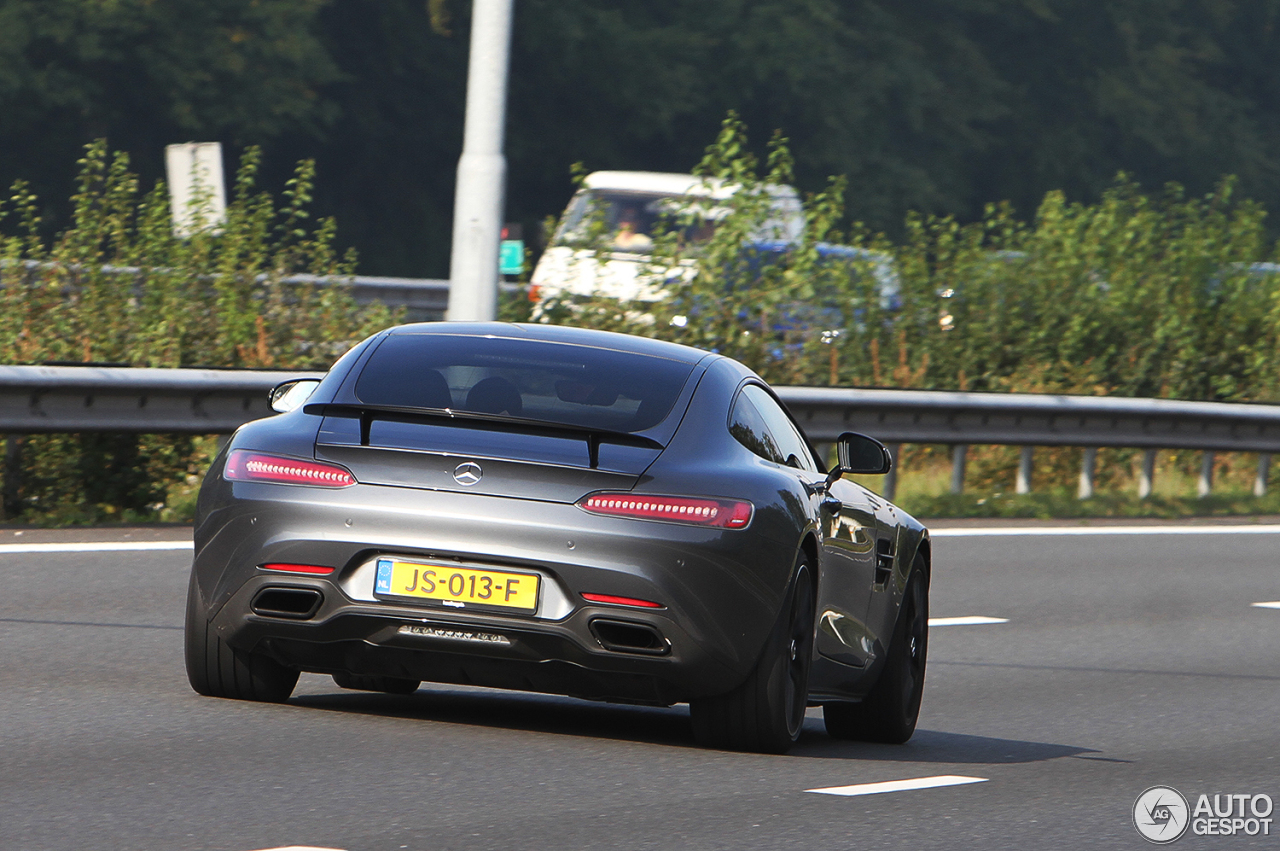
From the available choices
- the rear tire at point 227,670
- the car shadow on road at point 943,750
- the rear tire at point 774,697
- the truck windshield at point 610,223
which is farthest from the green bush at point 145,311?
the rear tire at point 774,697

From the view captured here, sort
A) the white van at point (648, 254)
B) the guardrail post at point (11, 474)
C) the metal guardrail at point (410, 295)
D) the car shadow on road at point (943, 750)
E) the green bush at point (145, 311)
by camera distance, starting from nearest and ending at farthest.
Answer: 1. the car shadow on road at point (943, 750)
2. the guardrail post at point (11, 474)
3. the green bush at point (145, 311)
4. the white van at point (648, 254)
5. the metal guardrail at point (410, 295)

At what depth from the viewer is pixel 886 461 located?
8008mm

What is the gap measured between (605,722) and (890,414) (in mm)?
9043

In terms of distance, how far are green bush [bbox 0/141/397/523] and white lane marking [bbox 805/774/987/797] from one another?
22.9 feet

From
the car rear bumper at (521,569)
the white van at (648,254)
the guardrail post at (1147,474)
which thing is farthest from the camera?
the guardrail post at (1147,474)

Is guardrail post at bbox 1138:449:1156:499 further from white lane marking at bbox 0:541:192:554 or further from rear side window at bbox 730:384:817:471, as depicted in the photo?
rear side window at bbox 730:384:817:471

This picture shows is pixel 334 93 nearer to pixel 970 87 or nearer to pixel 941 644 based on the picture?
pixel 970 87

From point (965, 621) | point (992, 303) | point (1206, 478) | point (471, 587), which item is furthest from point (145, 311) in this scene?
point (1206, 478)

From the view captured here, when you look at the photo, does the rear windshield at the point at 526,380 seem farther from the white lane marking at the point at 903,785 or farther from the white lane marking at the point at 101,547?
the white lane marking at the point at 101,547

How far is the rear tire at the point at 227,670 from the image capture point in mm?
7055

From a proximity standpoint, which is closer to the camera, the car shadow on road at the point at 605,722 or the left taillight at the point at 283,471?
the left taillight at the point at 283,471

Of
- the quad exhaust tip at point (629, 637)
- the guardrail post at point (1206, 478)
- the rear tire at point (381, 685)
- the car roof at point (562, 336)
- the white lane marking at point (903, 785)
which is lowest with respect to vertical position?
the guardrail post at point (1206, 478)

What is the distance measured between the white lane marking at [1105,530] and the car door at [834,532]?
7195mm

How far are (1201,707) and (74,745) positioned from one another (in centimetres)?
487
